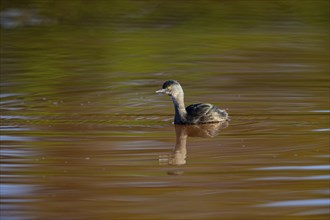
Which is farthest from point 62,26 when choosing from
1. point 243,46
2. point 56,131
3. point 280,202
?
point 280,202

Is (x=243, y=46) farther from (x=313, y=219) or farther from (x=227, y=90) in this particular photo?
(x=313, y=219)

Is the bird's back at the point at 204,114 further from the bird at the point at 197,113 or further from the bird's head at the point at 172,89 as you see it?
the bird's head at the point at 172,89

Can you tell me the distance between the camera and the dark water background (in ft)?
29.0

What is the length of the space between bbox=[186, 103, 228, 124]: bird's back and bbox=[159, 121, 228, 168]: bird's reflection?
2.4 inches

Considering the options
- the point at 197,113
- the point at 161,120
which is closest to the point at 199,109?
the point at 197,113

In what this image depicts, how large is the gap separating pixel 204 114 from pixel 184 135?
0.63 meters

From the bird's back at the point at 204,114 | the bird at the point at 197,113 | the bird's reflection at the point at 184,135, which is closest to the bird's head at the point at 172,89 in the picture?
the bird at the point at 197,113

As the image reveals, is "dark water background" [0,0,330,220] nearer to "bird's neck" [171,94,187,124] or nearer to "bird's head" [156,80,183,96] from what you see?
"bird's neck" [171,94,187,124]

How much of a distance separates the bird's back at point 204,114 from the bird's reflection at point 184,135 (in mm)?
61

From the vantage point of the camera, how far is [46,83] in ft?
51.2

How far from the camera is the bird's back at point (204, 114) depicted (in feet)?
41.0

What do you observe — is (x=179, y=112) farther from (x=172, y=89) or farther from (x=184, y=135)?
(x=184, y=135)

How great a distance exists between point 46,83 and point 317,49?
5598 millimetres

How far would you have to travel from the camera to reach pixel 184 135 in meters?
12.1
